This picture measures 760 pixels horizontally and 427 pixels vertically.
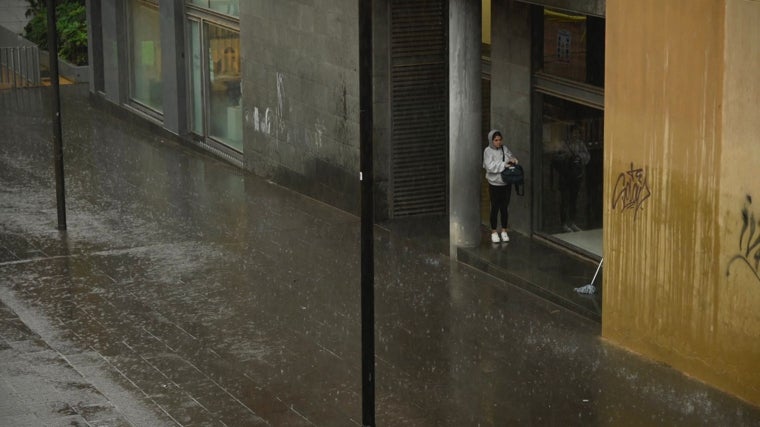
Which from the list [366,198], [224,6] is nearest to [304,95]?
[224,6]

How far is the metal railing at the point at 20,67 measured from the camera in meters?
32.6

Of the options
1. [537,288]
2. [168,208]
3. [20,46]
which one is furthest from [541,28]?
[20,46]

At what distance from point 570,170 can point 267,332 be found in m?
4.86

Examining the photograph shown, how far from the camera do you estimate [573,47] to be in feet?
57.2

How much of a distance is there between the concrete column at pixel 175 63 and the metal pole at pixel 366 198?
49.6 feet

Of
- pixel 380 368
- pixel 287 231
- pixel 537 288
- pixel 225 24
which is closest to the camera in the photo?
pixel 380 368

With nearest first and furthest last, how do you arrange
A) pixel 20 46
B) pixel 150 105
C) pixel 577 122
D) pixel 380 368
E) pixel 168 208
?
pixel 380 368 < pixel 577 122 < pixel 168 208 < pixel 150 105 < pixel 20 46

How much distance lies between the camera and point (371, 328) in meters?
12.1

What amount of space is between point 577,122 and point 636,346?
13.1ft

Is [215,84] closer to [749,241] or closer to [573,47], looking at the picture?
[573,47]

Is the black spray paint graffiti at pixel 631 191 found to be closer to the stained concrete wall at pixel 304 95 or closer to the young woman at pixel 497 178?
the young woman at pixel 497 178

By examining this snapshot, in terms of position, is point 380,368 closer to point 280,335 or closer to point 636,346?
point 280,335

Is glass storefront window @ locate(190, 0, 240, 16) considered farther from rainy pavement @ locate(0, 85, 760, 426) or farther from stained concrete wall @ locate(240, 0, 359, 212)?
rainy pavement @ locate(0, 85, 760, 426)

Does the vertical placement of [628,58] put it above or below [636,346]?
above
